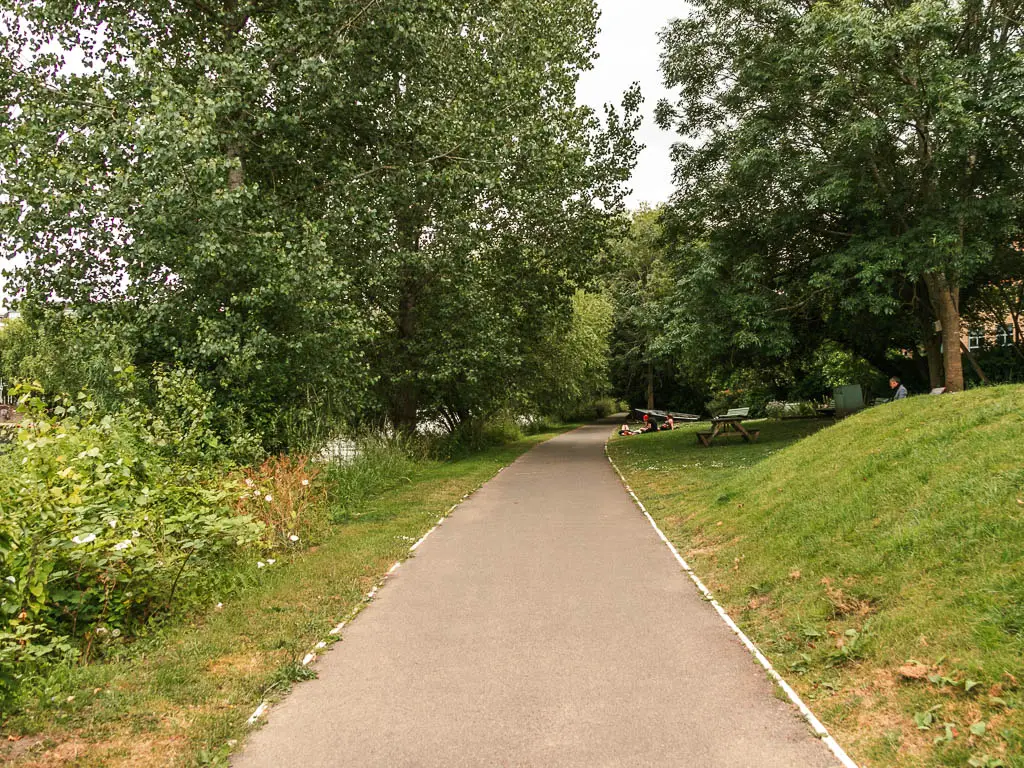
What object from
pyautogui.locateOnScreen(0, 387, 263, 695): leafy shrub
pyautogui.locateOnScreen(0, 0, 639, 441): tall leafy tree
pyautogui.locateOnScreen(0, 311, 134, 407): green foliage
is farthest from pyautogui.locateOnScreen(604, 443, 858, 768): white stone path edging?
pyautogui.locateOnScreen(0, 311, 134, 407): green foliage

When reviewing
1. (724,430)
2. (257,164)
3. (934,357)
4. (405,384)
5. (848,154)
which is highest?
(257,164)

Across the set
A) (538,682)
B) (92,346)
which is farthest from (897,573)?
(92,346)

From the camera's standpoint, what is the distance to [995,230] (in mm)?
14883

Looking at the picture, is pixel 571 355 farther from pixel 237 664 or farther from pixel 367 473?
pixel 237 664

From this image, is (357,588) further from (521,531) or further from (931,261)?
(931,261)

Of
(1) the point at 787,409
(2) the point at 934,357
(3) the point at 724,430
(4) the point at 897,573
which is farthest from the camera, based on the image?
(1) the point at 787,409

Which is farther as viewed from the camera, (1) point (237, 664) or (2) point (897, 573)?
(2) point (897, 573)

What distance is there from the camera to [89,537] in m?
4.43

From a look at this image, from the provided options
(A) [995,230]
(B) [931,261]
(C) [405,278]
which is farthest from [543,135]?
(A) [995,230]

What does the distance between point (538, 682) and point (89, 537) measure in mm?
2968

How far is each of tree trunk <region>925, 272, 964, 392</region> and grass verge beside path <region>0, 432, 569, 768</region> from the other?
15.2m

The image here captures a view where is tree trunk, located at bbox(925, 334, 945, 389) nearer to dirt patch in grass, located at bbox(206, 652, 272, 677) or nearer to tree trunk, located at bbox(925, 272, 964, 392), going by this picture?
tree trunk, located at bbox(925, 272, 964, 392)

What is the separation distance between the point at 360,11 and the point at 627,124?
1145 cm

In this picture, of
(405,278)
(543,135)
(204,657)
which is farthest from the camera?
(405,278)
